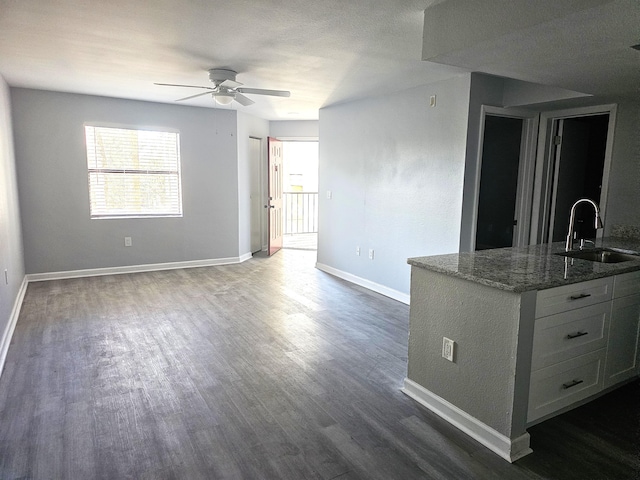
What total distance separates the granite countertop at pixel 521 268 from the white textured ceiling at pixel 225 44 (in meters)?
1.22

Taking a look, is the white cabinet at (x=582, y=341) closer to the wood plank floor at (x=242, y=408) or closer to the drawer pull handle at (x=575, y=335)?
the drawer pull handle at (x=575, y=335)

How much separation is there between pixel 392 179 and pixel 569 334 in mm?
2913

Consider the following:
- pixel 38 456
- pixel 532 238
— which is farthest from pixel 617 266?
pixel 38 456

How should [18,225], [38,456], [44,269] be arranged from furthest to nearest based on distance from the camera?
[44,269] < [18,225] < [38,456]

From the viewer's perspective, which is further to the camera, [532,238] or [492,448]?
[532,238]

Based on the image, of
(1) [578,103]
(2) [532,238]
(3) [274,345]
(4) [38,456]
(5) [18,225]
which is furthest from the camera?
(5) [18,225]

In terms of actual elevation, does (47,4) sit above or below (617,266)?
above

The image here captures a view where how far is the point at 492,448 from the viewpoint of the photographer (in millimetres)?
2141

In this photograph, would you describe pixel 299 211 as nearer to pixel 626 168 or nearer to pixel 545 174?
pixel 545 174

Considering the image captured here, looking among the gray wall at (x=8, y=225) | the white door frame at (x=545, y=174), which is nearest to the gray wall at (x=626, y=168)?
the white door frame at (x=545, y=174)

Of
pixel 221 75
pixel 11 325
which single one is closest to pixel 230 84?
pixel 221 75

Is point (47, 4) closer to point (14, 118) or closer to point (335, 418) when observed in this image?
point (335, 418)

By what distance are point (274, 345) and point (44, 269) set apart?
388cm

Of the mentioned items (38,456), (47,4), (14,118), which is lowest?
(38,456)
